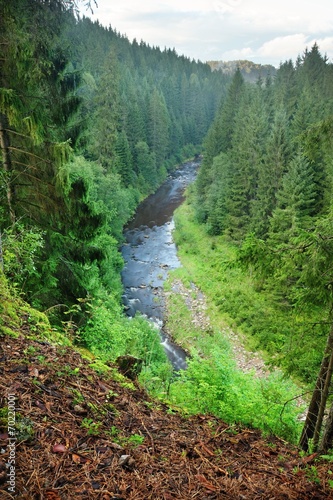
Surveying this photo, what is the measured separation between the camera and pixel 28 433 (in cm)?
305

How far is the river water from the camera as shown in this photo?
77.3ft

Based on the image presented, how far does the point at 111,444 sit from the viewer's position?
3389 mm

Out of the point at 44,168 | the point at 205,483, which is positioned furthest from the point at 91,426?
the point at 44,168

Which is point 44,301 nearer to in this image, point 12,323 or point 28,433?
point 12,323

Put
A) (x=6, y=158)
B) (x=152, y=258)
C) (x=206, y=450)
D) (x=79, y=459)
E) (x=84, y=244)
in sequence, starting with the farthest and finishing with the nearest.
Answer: (x=152, y=258)
(x=84, y=244)
(x=6, y=158)
(x=206, y=450)
(x=79, y=459)

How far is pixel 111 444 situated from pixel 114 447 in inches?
1.8

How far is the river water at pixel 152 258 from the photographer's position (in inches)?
928

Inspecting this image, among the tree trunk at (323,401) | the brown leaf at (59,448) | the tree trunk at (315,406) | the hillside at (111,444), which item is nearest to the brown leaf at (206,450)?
the hillside at (111,444)

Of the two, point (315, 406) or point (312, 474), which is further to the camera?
point (315, 406)

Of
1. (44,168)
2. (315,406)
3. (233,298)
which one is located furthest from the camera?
(233,298)

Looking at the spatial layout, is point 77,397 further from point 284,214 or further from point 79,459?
point 284,214

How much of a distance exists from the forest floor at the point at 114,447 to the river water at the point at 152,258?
1426 centimetres

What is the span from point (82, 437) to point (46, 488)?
73 centimetres

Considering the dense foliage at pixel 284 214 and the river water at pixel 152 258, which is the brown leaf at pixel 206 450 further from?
the river water at pixel 152 258
